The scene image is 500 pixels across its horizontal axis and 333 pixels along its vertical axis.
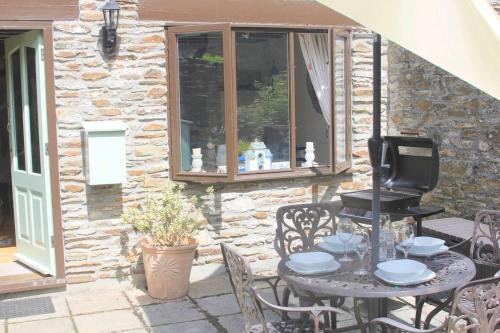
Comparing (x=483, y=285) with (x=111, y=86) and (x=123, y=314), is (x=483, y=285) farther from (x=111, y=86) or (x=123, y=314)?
(x=111, y=86)

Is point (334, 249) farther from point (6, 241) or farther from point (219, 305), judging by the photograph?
point (6, 241)

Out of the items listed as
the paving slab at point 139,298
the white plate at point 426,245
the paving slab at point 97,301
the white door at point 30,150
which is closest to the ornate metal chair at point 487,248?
the white plate at point 426,245

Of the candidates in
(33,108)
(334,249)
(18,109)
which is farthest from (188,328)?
(18,109)

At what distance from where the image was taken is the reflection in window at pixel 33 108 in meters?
5.49

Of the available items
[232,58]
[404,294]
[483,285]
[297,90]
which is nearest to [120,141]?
[232,58]

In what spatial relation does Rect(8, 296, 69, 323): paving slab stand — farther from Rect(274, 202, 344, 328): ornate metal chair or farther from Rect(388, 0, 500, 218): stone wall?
Rect(388, 0, 500, 218): stone wall

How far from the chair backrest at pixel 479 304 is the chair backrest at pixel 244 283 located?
96 centimetres

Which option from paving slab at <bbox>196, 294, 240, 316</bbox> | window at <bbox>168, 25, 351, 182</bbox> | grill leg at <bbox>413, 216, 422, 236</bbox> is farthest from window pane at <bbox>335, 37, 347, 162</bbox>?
paving slab at <bbox>196, 294, 240, 316</bbox>

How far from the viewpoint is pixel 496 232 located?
14.2 ft

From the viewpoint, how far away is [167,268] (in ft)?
16.9

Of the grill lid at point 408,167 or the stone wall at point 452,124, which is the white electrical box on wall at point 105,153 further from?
the stone wall at point 452,124

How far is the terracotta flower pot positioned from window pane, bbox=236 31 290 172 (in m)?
1.09

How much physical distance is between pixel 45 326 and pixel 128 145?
171 centimetres

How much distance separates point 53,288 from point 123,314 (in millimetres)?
856
